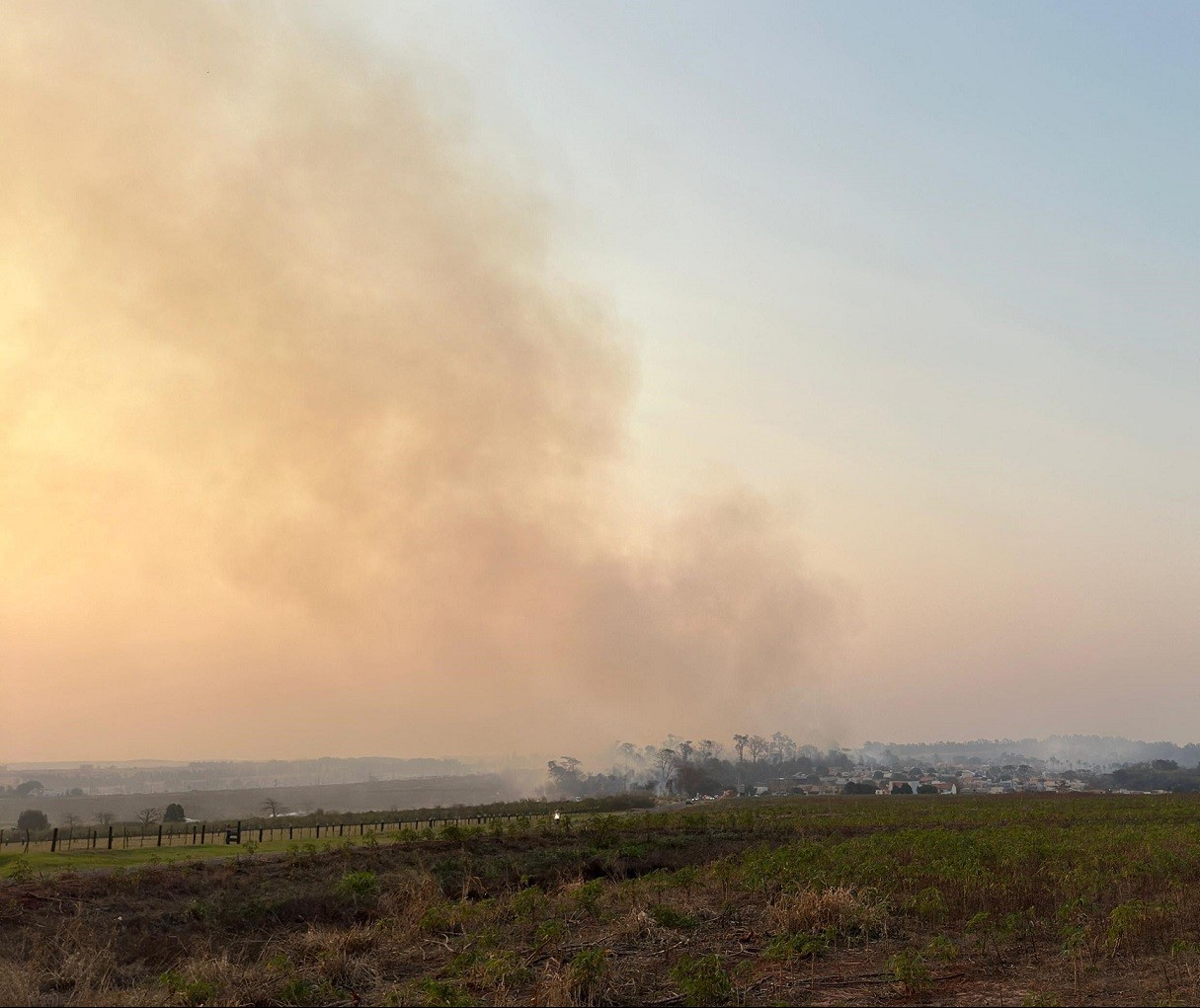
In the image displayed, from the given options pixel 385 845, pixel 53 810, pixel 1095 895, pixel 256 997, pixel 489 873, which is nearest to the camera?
pixel 256 997

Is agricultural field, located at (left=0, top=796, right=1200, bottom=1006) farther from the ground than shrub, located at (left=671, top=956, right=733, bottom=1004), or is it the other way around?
shrub, located at (left=671, top=956, right=733, bottom=1004)

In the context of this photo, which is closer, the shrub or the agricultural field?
the shrub

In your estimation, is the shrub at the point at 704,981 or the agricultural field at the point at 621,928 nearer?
the shrub at the point at 704,981

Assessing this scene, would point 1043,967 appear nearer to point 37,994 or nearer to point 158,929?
point 37,994

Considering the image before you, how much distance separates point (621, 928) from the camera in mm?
21203

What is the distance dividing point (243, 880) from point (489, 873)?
27.6 ft

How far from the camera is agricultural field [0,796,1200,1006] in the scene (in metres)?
16.3

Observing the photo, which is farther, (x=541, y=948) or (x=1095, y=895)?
(x=1095, y=895)

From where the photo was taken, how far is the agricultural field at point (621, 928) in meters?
16.3

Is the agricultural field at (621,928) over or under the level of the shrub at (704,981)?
under

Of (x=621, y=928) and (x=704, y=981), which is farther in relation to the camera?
(x=621, y=928)

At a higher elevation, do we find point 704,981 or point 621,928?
point 704,981

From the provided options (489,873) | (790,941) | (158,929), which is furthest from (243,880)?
(790,941)

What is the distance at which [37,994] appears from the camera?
1650 centimetres
